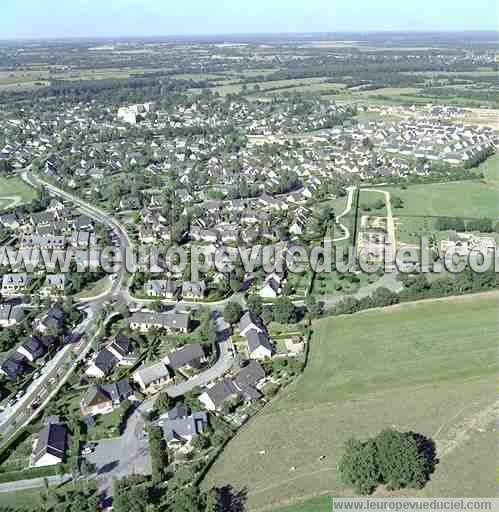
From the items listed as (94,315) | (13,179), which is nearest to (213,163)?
(13,179)

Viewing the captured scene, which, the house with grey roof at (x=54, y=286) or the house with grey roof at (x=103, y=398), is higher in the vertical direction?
the house with grey roof at (x=54, y=286)

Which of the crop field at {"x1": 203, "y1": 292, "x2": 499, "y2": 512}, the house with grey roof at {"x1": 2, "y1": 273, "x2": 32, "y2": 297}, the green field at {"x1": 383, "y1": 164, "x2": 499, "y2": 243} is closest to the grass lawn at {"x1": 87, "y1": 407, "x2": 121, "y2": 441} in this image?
the crop field at {"x1": 203, "y1": 292, "x2": 499, "y2": 512}

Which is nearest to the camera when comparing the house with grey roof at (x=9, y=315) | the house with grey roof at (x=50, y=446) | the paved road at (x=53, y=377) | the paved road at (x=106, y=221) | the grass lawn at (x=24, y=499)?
the grass lawn at (x=24, y=499)

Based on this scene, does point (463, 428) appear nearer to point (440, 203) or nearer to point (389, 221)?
point (389, 221)

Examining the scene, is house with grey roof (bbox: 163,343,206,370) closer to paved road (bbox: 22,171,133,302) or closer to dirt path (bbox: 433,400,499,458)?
paved road (bbox: 22,171,133,302)

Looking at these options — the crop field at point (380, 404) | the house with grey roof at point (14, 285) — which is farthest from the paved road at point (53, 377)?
the crop field at point (380, 404)

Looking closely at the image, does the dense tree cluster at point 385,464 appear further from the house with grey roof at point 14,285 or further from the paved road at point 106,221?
the house with grey roof at point 14,285

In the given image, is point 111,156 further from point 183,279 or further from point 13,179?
point 183,279
